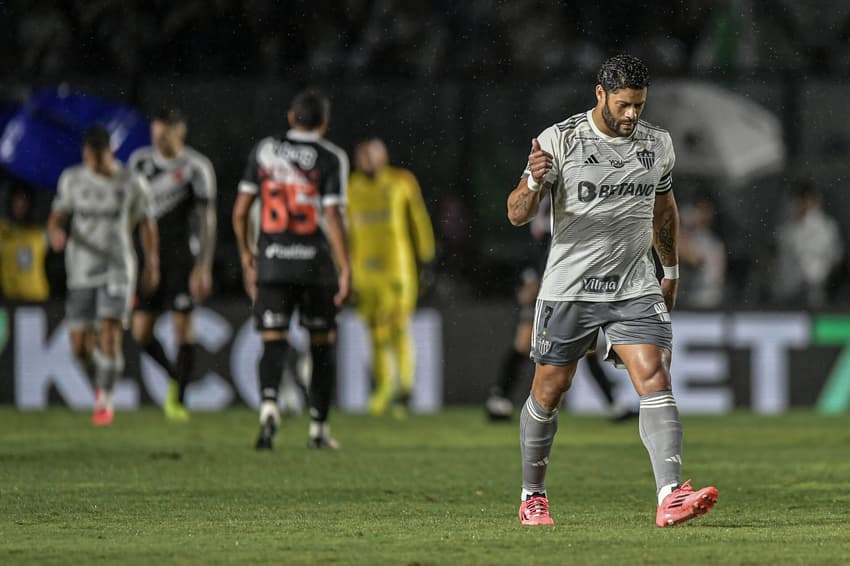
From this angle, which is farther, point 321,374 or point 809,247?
point 809,247

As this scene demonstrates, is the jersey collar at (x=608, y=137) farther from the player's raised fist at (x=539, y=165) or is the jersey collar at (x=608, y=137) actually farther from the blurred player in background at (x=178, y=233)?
the blurred player in background at (x=178, y=233)

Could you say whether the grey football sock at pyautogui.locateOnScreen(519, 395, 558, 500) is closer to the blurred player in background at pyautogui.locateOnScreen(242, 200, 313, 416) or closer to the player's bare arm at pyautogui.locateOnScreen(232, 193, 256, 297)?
the player's bare arm at pyautogui.locateOnScreen(232, 193, 256, 297)

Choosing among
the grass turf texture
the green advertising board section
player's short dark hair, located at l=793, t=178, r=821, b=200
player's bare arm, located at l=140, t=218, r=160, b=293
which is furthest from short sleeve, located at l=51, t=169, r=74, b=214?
player's short dark hair, located at l=793, t=178, r=821, b=200

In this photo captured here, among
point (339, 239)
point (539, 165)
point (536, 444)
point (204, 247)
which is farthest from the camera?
point (204, 247)

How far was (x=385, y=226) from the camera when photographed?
16.8 meters

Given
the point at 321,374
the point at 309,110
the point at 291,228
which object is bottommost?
the point at 321,374

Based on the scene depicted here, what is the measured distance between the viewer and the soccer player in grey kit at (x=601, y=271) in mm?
7938

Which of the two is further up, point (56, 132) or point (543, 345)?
point (56, 132)

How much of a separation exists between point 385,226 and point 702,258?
351cm

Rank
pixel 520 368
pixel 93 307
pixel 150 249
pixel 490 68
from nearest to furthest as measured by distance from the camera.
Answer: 1. pixel 150 249
2. pixel 93 307
3. pixel 520 368
4. pixel 490 68

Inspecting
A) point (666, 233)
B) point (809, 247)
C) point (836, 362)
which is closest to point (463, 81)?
point (809, 247)

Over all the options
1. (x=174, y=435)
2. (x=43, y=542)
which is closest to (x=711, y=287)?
(x=174, y=435)

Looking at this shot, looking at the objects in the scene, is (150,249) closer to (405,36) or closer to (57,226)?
(57,226)

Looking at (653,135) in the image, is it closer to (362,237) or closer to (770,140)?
(362,237)
